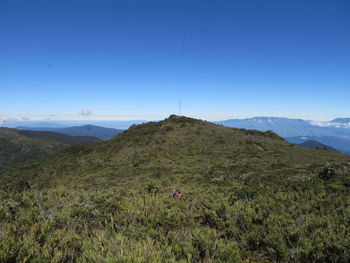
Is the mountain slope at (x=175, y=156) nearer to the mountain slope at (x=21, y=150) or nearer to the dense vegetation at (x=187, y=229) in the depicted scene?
the dense vegetation at (x=187, y=229)

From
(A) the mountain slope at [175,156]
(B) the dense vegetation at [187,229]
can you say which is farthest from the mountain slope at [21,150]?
(B) the dense vegetation at [187,229]

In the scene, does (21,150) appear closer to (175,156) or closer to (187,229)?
(175,156)

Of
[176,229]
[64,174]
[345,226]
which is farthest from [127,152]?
[345,226]

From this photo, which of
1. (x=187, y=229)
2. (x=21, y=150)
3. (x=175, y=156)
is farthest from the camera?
(x=21, y=150)

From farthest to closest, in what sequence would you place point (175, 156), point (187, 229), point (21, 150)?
point (21, 150) < point (175, 156) < point (187, 229)

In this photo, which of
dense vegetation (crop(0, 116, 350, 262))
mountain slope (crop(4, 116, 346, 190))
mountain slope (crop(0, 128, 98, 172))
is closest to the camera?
dense vegetation (crop(0, 116, 350, 262))

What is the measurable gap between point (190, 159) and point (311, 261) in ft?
74.4

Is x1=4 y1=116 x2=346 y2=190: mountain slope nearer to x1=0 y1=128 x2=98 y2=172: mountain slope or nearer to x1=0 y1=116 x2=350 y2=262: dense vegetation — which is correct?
x1=0 y1=116 x2=350 y2=262: dense vegetation

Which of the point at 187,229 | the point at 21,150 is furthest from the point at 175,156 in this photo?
the point at 21,150

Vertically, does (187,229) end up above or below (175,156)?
above

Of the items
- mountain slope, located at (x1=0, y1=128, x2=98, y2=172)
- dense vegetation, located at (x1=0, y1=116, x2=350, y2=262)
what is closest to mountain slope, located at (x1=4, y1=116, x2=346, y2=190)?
dense vegetation, located at (x1=0, y1=116, x2=350, y2=262)

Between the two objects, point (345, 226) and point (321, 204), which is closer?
point (345, 226)

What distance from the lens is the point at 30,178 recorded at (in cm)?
2683

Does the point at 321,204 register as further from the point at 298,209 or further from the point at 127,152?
the point at 127,152
